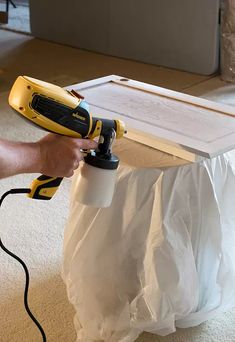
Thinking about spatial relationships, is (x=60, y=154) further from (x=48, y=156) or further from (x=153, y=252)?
(x=153, y=252)

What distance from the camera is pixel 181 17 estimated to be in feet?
10.3

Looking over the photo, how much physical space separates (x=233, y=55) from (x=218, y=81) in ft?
0.55

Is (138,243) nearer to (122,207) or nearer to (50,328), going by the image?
(122,207)

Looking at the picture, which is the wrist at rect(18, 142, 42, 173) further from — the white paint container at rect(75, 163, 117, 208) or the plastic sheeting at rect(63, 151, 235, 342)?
the plastic sheeting at rect(63, 151, 235, 342)

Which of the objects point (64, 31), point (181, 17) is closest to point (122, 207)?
point (181, 17)

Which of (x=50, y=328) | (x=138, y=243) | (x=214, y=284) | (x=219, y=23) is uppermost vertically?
(x=219, y=23)

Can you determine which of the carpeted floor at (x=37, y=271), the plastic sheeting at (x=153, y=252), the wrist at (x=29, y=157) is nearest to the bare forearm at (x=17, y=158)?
the wrist at (x=29, y=157)

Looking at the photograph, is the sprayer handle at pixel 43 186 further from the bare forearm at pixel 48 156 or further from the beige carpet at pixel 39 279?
the beige carpet at pixel 39 279

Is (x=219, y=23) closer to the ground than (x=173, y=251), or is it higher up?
higher up

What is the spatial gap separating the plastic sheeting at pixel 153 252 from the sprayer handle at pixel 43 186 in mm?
149


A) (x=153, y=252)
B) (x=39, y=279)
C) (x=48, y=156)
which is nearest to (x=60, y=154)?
(x=48, y=156)

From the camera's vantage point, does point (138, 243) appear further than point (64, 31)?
No

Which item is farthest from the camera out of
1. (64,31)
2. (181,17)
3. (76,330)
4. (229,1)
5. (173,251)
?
(64,31)

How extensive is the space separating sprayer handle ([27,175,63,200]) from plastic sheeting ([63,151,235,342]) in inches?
5.9
